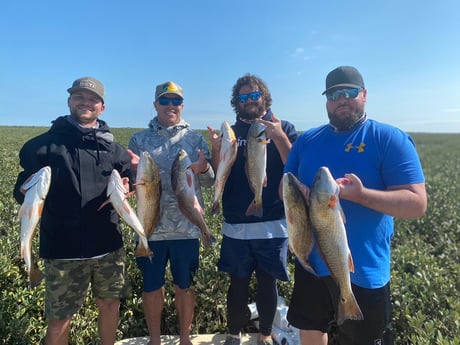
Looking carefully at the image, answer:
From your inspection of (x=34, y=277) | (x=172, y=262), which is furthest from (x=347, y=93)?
(x=34, y=277)

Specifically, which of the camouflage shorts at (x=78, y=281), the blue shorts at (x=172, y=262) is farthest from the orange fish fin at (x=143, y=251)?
the blue shorts at (x=172, y=262)

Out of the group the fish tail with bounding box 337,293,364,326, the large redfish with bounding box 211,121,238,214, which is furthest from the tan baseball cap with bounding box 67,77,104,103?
the fish tail with bounding box 337,293,364,326

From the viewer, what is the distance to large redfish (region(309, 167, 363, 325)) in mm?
2111

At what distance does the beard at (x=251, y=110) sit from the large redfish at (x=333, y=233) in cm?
169

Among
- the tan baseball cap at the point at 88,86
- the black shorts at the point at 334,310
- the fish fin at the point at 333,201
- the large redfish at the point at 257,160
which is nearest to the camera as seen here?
the fish fin at the point at 333,201

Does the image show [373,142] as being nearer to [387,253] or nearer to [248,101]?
[387,253]

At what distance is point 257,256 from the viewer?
3.62 meters

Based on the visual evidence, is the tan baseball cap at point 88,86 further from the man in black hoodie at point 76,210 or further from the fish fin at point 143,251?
the fish fin at point 143,251

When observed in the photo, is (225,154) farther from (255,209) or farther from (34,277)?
(34,277)

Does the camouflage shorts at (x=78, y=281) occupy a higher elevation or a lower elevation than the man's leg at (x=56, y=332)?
higher

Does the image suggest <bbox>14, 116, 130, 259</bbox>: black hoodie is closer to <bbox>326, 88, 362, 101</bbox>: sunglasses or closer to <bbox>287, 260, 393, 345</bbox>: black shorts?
<bbox>287, 260, 393, 345</bbox>: black shorts

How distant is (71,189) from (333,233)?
2258 millimetres

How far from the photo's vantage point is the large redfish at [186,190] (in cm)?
326

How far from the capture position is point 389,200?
7.40 ft
